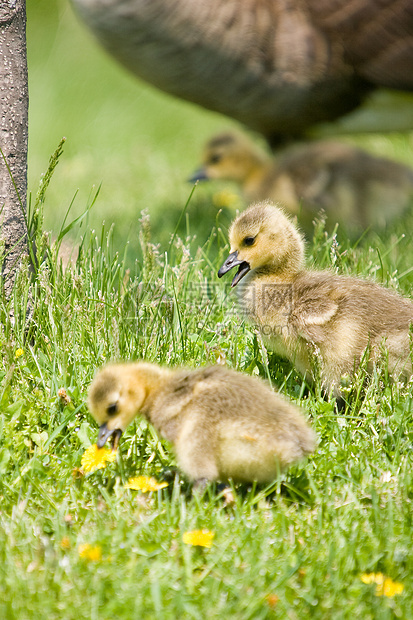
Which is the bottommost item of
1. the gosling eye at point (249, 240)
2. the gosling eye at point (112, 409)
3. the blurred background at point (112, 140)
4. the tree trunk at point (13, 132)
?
the blurred background at point (112, 140)

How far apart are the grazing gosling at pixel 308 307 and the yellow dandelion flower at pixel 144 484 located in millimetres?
804

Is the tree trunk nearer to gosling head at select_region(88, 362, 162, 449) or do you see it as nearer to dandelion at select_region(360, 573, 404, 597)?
gosling head at select_region(88, 362, 162, 449)

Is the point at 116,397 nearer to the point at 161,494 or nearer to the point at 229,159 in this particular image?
the point at 161,494

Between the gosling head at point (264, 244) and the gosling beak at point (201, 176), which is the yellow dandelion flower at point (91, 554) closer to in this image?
the gosling head at point (264, 244)

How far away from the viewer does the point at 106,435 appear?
237cm

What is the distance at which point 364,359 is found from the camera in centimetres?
282

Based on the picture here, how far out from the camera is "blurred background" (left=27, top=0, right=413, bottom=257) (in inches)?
230

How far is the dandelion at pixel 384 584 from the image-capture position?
191 cm

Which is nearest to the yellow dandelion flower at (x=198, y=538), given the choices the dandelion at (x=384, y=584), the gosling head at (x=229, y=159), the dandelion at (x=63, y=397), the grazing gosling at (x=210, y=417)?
the grazing gosling at (x=210, y=417)

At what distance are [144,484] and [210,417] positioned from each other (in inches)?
11.0

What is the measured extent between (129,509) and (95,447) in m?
0.23

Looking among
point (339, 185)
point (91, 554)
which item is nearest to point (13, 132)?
point (91, 554)

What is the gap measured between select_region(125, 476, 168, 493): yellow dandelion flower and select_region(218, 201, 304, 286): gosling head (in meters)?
0.95

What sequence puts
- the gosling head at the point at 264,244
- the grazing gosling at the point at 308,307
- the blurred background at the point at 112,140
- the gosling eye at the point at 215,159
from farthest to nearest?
the blurred background at the point at 112,140 < the gosling eye at the point at 215,159 < the gosling head at the point at 264,244 < the grazing gosling at the point at 308,307
